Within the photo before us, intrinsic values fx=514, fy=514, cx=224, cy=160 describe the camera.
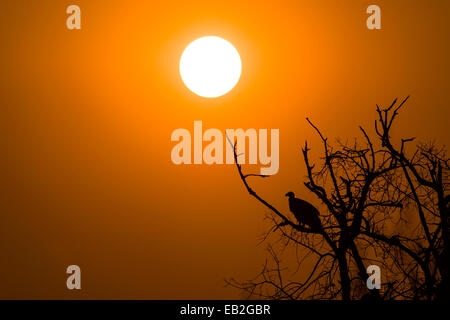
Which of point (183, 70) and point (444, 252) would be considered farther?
point (183, 70)

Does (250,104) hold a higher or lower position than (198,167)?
higher

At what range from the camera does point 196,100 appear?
6141 millimetres

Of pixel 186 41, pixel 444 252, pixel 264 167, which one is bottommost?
pixel 444 252

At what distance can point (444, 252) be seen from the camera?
3111 millimetres

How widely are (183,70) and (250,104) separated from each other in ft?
3.28
